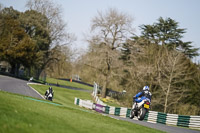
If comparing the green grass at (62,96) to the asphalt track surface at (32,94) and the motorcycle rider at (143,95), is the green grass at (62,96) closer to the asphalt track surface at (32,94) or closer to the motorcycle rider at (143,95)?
the asphalt track surface at (32,94)

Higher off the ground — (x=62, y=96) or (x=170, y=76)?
(x=170, y=76)

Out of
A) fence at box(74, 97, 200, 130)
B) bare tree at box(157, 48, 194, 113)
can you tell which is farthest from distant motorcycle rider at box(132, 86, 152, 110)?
bare tree at box(157, 48, 194, 113)

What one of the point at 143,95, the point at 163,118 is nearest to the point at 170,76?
the point at 163,118

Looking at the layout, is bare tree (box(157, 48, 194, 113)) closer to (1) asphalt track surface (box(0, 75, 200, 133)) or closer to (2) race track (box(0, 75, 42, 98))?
(1) asphalt track surface (box(0, 75, 200, 133))

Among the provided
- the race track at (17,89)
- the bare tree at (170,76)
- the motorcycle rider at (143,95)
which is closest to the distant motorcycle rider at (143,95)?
the motorcycle rider at (143,95)

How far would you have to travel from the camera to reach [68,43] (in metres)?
75.6

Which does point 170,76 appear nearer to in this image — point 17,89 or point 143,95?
point 17,89

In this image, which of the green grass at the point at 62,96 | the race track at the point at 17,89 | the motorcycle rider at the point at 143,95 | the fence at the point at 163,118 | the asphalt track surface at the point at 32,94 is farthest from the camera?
the green grass at the point at 62,96

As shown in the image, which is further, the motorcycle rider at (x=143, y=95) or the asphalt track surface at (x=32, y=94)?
the asphalt track surface at (x=32, y=94)

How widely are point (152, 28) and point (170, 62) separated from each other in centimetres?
1238

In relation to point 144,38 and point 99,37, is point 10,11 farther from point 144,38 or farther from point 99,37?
point 144,38

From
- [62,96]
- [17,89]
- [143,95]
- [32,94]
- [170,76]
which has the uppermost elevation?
[170,76]

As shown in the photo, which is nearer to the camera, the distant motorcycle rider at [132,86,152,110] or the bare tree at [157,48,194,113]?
the distant motorcycle rider at [132,86,152,110]

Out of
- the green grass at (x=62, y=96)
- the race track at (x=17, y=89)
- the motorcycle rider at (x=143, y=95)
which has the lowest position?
the green grass at (x=62, y=96)
